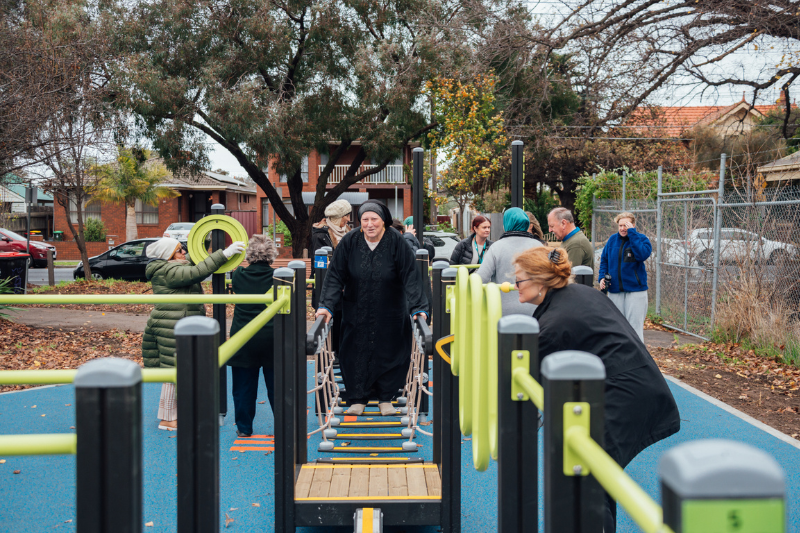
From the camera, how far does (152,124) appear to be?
57.4 feet

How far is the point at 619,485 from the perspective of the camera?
932mm

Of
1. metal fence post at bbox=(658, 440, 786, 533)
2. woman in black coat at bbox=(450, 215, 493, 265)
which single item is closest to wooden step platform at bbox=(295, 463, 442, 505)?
metal fence post at bbox=(658, 440, 786, 533)

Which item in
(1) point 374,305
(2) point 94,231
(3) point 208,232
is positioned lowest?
(1) point 374,305

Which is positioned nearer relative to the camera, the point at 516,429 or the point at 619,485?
the point at 619,485

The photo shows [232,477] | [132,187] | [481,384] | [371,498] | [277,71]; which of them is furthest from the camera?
[132,187]

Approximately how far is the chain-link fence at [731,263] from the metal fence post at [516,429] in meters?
6.86

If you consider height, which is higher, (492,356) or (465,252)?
(465,252)

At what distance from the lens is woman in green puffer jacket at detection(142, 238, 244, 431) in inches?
195

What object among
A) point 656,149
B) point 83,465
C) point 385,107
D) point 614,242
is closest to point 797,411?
point 614,242

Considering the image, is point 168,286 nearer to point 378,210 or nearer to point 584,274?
point 378,210

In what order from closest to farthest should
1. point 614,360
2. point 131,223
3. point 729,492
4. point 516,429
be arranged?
1. point 729,492
2. point 516,429
3. point 614,360
4. point 131,223

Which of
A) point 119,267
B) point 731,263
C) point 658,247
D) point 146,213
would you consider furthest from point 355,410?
point 146,213

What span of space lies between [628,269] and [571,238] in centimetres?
69

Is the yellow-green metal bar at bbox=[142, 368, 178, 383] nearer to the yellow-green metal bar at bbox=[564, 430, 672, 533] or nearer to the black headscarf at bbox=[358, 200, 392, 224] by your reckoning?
the yellow-green metal bar at bbox=[564, 430, 672, 533]
